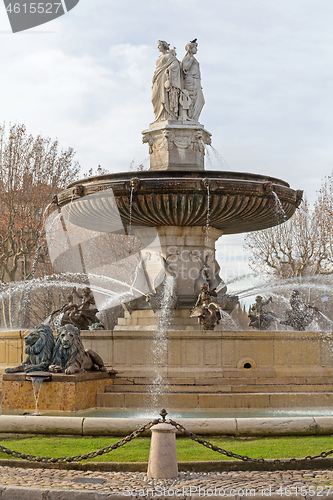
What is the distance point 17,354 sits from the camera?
43.2 feet

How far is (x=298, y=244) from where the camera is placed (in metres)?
34.8

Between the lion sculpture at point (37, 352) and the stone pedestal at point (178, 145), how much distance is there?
649 cm

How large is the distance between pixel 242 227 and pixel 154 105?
384cm

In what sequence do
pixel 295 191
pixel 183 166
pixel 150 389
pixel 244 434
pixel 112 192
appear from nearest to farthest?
pixel 244 434
pixel 150 389
pixel 112 192
pixel 295 191
pixel 183 166

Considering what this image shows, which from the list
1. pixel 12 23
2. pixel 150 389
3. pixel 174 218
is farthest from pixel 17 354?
pixel 12 23

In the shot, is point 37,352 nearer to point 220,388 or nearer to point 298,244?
point 220,388

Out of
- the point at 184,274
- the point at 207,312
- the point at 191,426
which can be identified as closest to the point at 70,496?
the point at 191,426

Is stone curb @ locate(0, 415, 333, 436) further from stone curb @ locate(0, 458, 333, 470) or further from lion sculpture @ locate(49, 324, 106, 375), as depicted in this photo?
lion sculpture @ locate(49, 324, 106, 375)

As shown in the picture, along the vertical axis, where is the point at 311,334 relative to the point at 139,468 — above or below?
above

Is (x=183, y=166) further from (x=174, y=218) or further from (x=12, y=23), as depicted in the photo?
(x=12, y=23)

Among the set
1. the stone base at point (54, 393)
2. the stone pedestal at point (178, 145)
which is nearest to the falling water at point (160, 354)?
the stone base at point (54, 393)

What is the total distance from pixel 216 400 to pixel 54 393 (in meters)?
2.59

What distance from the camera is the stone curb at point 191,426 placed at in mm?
7914

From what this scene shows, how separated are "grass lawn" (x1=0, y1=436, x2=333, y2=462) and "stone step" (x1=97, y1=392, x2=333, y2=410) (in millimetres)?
2170
